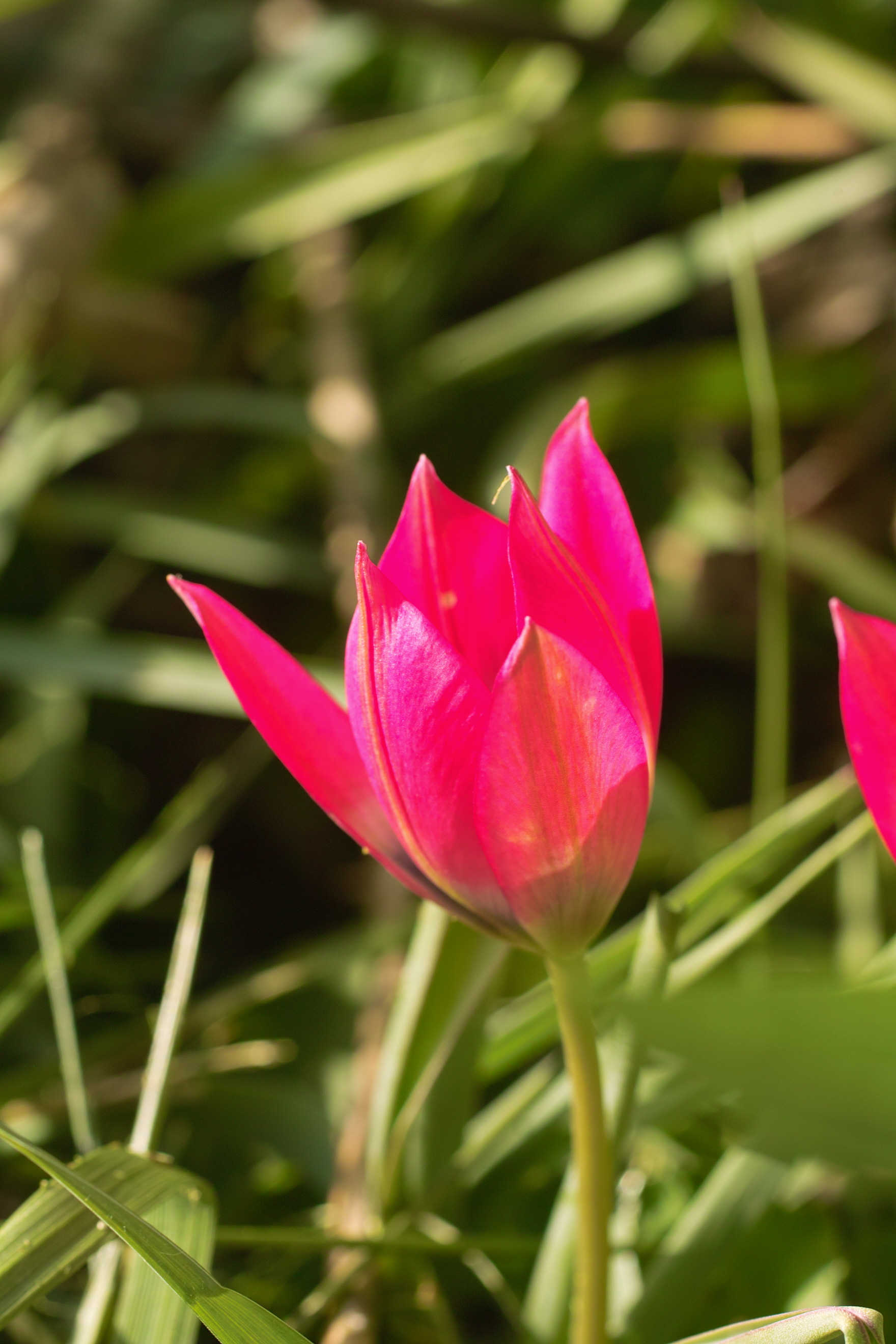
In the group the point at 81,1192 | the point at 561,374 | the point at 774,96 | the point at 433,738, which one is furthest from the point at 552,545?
the point at 774,96

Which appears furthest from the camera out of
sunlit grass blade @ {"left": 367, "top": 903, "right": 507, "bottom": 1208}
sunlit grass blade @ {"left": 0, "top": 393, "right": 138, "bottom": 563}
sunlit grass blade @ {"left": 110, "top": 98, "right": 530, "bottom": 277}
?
sunlit grass blade @ {"left": 110, "top": 98, "right": 530, "bottom": 277}

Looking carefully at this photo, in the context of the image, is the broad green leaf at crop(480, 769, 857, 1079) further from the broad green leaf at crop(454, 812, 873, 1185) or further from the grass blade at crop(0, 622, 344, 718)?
the grass blade at crop(0, 622, 344, 718)

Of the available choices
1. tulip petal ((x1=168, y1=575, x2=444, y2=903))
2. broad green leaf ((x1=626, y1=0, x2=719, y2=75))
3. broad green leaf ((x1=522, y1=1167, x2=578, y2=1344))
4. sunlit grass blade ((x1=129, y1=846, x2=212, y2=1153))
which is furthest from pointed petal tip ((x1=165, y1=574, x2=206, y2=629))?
broad green leaf ((x1=626, y1=0, x2=719, y2=75))

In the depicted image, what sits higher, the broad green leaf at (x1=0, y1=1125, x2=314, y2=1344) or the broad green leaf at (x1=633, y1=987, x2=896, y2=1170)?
the broad green leaf at (x1=633, y1=987, x2=896, y2=1170)

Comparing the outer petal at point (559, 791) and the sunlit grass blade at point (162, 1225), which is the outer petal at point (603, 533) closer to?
the outer petal at point (559, 791)

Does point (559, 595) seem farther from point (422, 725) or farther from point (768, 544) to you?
point (768, 544)

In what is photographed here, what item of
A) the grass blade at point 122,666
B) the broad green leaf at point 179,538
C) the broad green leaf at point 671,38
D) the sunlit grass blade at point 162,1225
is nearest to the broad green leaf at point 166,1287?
the sunlit grass blade at point 162,1225

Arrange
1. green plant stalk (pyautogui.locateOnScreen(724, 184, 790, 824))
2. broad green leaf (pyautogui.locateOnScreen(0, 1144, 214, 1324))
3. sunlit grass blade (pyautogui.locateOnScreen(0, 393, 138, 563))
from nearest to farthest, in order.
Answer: broad green leaf (pyautogui.locateOnScreen(0, 1144, 214, 1324)) < green plant stalk (pyautogui.locateOnScreen(724, 184, 790, 824)) < sunlit grass blade (pyautogui.locateOnScreen(0, 393, 138, 563))
